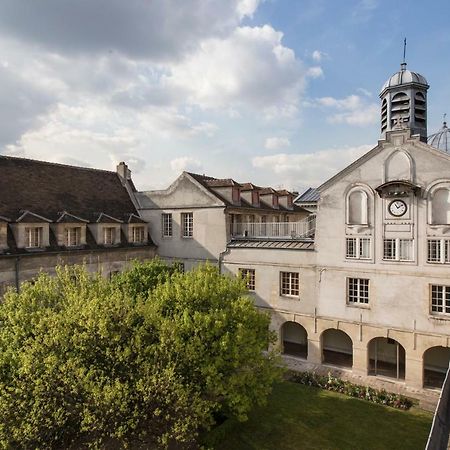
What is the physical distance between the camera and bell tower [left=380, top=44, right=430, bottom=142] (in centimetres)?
2773

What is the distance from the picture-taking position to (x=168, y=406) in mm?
14984

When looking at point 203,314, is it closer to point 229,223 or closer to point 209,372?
point 209,372

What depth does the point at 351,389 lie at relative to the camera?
24703mm

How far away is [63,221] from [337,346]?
25.0 meters

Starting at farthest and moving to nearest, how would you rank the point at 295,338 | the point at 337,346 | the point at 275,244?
1. the point at 295,338
2. the point at 337,346
3. the point at 275,244

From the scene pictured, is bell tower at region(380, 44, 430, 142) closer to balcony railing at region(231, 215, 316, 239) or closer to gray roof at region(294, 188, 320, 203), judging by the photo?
gray roof at region(294, 188, 320, 203)

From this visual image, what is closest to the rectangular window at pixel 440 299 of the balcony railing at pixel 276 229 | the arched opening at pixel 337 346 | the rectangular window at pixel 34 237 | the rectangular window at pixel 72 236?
the arched opening at pixel 337 346

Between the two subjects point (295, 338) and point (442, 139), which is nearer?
point (295, 338)

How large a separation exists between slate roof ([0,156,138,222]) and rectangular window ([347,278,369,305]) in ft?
71.1

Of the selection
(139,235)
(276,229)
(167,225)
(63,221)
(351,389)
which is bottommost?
(351,389)

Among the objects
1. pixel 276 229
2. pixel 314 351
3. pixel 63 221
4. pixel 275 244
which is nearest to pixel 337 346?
pixel 314 351

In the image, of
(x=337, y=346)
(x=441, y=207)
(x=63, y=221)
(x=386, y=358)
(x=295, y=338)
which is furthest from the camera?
(x=295, y=338)

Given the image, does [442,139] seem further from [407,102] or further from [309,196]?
[309,196]

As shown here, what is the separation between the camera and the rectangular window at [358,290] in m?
27.0
